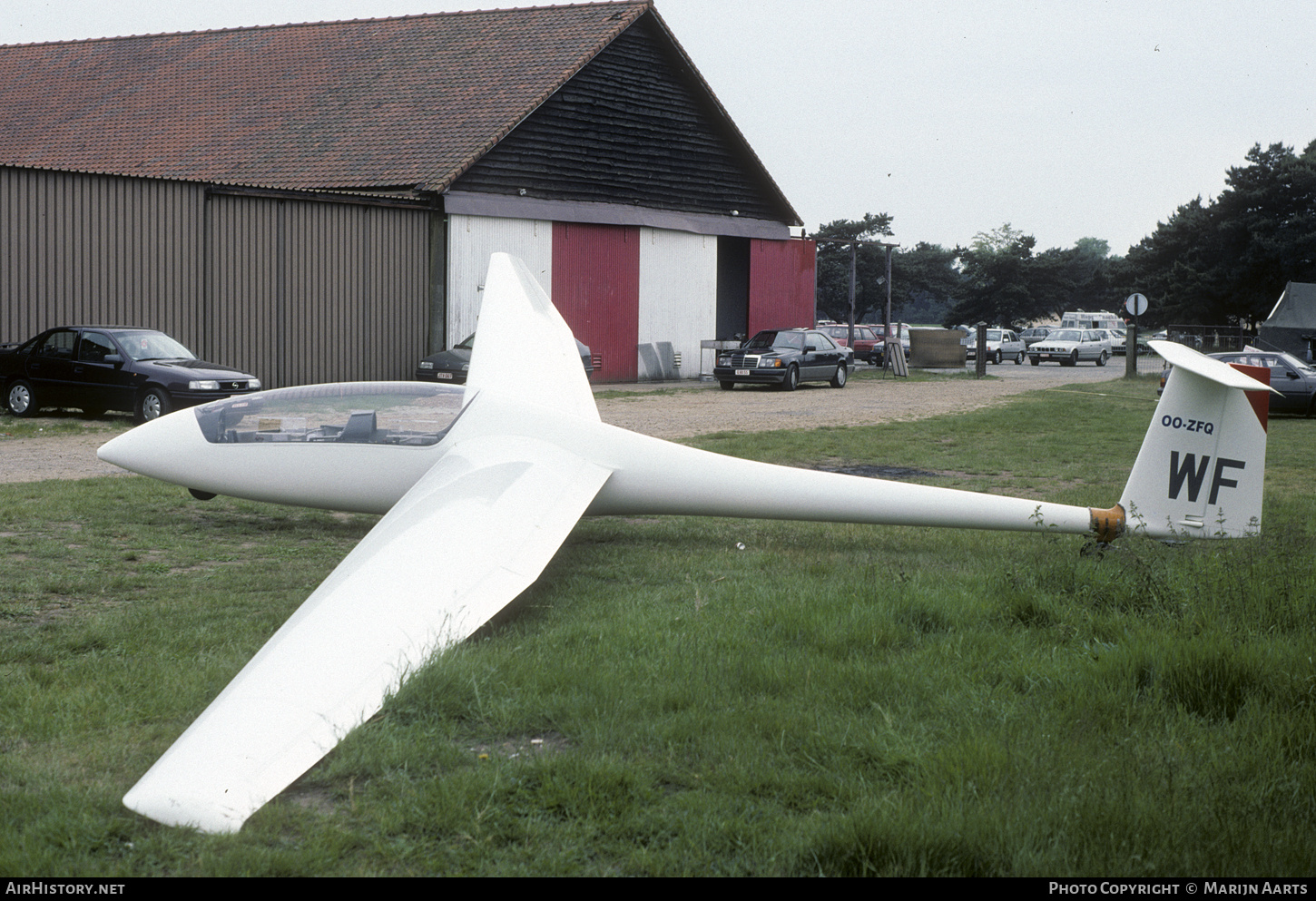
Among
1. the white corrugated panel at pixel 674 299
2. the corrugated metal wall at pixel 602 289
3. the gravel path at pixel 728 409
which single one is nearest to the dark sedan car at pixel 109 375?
the gravel path at pixel 728 409

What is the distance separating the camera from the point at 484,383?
30.1ft

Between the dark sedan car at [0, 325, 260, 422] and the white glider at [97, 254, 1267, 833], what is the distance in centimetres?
783

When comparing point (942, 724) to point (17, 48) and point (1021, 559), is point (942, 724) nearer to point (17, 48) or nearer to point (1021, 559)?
point (1021, 559)

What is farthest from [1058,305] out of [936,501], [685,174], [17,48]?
[936,501]

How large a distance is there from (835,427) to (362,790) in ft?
48.3

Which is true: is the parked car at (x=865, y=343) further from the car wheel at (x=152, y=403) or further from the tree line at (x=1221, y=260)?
the car wheel at (x=152, y=403)

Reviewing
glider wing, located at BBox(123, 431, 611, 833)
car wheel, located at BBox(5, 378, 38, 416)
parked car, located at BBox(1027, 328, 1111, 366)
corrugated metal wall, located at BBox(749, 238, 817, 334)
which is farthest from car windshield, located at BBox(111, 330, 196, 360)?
parked car, located at BBox(1027, 328, 1111, 366)

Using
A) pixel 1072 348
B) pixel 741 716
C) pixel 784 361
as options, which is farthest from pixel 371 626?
pixel 1072 348

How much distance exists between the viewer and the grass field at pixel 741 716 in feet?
11.5

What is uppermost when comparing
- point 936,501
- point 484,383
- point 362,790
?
point 484,383

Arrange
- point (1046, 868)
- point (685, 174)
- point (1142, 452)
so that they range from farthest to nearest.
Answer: point (685, 174) → point (1142, 452) → point (1046, 868)

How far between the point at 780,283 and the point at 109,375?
72.7 feet

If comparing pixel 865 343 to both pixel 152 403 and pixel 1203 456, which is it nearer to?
pixel 152 403

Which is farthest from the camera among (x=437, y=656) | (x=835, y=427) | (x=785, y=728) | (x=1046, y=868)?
(x=835, y=427)
